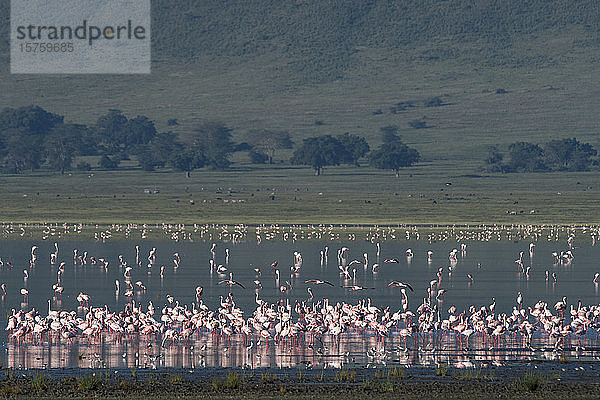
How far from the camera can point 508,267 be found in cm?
4991

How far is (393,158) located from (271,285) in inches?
3924

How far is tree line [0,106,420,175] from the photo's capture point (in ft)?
476

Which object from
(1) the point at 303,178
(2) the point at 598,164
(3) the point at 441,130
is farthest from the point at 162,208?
(3) the point at 441,130

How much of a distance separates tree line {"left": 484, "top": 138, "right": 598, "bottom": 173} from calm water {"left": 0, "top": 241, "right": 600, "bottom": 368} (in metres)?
81.8

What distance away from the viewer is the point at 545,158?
15312 centimetres

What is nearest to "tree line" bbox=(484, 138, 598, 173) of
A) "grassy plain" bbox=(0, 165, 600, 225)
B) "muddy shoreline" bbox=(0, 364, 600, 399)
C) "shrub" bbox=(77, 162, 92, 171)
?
"grassy plain" bbox=(0, 165, 600, 225)

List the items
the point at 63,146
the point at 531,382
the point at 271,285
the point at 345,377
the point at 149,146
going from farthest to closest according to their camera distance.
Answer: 1. the point at 149,146
2. the point at 63,146
3. the point at 271,285
4. the point at 345,377
5. the point at 531,382

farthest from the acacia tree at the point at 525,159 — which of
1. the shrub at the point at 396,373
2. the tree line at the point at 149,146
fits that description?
the shrub at the point at 396,373

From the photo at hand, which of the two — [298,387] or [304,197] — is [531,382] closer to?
[298,387]

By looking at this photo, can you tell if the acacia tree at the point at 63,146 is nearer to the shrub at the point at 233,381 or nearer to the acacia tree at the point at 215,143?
the acacia tree at the point at 215,143

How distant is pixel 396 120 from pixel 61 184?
75.1m

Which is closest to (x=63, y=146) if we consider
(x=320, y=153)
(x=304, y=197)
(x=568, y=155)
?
(x=320, y=153)

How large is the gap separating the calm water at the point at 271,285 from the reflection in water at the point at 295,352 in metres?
0.03

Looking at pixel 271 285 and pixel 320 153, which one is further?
pixel 320 153
